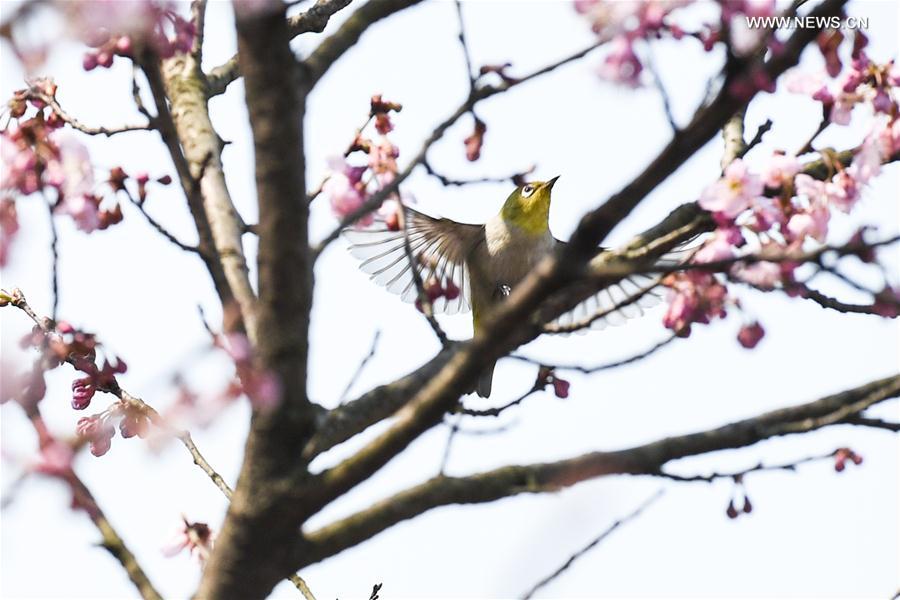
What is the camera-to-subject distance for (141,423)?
391 cm

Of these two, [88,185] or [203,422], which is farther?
[88,185]

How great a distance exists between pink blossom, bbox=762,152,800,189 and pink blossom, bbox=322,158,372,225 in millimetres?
1134

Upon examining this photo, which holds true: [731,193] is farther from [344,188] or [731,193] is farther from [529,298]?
[344,188]

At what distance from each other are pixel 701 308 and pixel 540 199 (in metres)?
3.73

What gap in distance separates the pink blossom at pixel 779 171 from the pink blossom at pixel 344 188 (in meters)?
1.13

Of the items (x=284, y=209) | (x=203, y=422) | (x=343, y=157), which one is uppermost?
(x=343, y=157)

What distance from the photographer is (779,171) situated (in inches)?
126

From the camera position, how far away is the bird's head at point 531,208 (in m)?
6.73

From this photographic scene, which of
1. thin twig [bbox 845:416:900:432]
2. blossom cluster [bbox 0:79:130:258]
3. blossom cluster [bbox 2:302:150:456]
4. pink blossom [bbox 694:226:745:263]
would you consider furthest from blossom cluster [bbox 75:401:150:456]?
thin twig [bbox 845:416:900:432]

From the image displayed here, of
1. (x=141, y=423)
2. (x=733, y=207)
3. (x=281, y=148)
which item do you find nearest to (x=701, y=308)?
(x=733, y=207)

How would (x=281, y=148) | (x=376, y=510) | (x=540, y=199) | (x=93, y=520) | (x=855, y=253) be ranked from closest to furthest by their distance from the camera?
(x=855, y=253)
(x=281, y=148)
(x=376, y=510)
(x=93, y=520)
(x=540, y=199)

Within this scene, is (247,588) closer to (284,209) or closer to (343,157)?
(284,209)

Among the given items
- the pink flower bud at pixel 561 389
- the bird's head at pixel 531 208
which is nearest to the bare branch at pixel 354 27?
the pink flower bud at pixel 561 389

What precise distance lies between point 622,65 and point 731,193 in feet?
2.07
